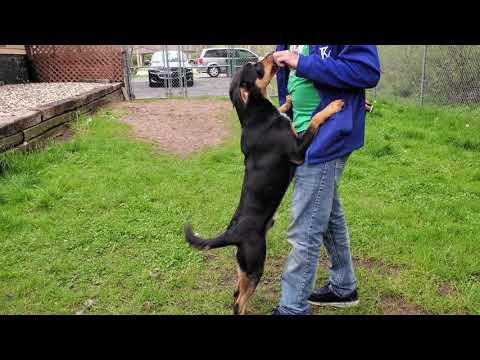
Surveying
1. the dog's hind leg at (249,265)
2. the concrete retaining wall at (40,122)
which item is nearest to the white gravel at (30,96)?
the concrete retaining wall at (40,122)

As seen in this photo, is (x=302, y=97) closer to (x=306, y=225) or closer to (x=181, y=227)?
A: (x=306, y=225)

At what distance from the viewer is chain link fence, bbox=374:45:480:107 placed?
29.1 feet

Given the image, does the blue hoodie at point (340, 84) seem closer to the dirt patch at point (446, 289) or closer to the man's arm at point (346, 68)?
the man's arm at point (346, 68)

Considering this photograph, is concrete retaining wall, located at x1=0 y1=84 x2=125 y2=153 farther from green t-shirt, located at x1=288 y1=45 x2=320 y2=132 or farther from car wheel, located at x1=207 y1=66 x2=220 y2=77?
car wheel, located at x1=207 y1=66 x2=220 y2=77

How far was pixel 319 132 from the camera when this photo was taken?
2441mm

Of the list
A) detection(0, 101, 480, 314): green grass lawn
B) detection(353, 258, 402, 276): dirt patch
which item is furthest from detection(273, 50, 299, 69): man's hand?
detection(353, 258, 402, 276): dirt patch

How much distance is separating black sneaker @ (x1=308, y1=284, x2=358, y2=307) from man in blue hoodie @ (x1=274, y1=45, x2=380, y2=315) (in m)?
0.46

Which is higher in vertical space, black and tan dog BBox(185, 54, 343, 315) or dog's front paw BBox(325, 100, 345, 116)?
dog's front paw BBox(325, 100, 345, 116)

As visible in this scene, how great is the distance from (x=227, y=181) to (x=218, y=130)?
2827 mm

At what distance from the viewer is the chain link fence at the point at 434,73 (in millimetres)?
8859

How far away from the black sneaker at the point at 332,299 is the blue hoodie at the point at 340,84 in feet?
3.82

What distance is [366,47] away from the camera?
2145 mm

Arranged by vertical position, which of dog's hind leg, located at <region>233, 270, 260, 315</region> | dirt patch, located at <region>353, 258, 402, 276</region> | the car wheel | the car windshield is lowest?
dirt patch, located at <region>353, 258, 402, 276</region>

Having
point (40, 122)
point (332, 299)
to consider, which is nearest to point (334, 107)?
point (332, 299)
